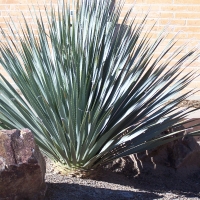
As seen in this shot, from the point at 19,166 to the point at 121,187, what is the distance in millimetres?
1173

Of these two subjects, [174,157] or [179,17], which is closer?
[174,157]

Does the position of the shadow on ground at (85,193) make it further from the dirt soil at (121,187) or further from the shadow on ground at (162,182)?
the shadow on ground at (162,182)

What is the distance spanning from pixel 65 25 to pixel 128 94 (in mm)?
789

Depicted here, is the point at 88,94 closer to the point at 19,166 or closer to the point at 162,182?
the point at 19,166

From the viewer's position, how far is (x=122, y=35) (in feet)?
15.1

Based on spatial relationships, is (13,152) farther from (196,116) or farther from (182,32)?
(182,32)

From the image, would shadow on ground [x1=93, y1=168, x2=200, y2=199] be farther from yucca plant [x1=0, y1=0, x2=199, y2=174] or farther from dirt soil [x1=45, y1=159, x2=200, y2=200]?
yucca plant [x1=0, y1=0, x2=199, y2=174]

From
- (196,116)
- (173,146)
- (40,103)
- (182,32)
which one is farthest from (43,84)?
(182,32)

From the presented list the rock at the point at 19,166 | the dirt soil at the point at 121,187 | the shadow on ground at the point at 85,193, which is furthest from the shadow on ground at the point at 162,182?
the rock at the point at 19,166

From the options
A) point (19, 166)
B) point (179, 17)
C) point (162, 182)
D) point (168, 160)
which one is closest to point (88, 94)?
point (19, 166)

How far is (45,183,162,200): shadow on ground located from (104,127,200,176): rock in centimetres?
85

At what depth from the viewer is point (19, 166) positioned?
11.3 feet

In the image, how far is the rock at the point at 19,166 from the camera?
344 cm

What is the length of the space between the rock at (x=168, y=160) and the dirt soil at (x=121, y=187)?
0.07 meters
